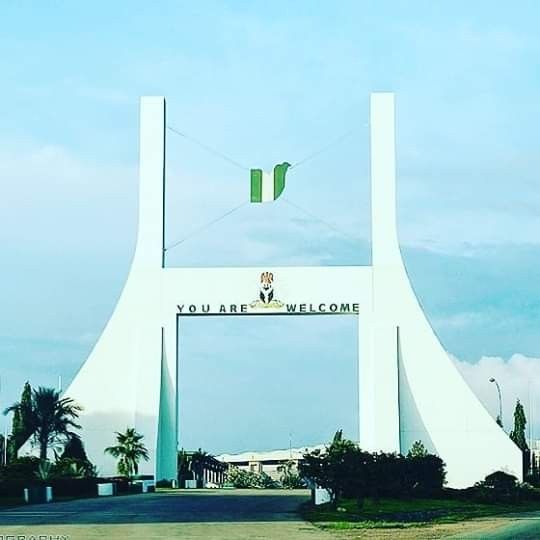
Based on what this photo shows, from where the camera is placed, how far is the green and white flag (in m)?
49.6

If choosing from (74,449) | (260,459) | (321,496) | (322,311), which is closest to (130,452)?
(74,449)

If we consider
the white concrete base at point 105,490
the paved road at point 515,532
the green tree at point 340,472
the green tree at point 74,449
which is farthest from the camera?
the green tree at point 74,449

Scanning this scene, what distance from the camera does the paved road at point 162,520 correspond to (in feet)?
71.7

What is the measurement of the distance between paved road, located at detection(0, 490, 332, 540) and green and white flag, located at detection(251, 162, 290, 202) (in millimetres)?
16650

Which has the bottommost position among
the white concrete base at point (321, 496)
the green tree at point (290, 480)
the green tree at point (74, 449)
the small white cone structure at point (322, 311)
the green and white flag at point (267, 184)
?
the green tree at point (290, 480)

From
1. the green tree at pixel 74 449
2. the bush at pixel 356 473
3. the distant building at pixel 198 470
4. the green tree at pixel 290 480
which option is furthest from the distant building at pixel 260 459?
the bush at pixel 356 473

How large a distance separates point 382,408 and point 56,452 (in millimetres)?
13658

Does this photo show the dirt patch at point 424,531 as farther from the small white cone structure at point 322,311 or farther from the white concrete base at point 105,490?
the small white cone structure at point 322,311

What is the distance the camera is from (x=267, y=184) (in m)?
49.8

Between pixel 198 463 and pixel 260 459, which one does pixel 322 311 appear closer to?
pixel 198 463

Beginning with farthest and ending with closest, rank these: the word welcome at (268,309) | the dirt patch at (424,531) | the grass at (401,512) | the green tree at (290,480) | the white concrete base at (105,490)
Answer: the green tree at (290,480) < the word welcome at (268,309) < the white concrete base at (105,490) < the grass at (401,512) < the dirt patch at (424,531)

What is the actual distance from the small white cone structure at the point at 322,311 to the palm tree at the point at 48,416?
0.71 meters

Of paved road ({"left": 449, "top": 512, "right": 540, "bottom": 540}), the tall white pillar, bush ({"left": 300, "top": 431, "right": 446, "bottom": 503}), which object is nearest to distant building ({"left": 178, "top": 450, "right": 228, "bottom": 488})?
the tall white pillar

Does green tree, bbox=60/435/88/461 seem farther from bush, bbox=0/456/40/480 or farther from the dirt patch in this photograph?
the dirt patch
